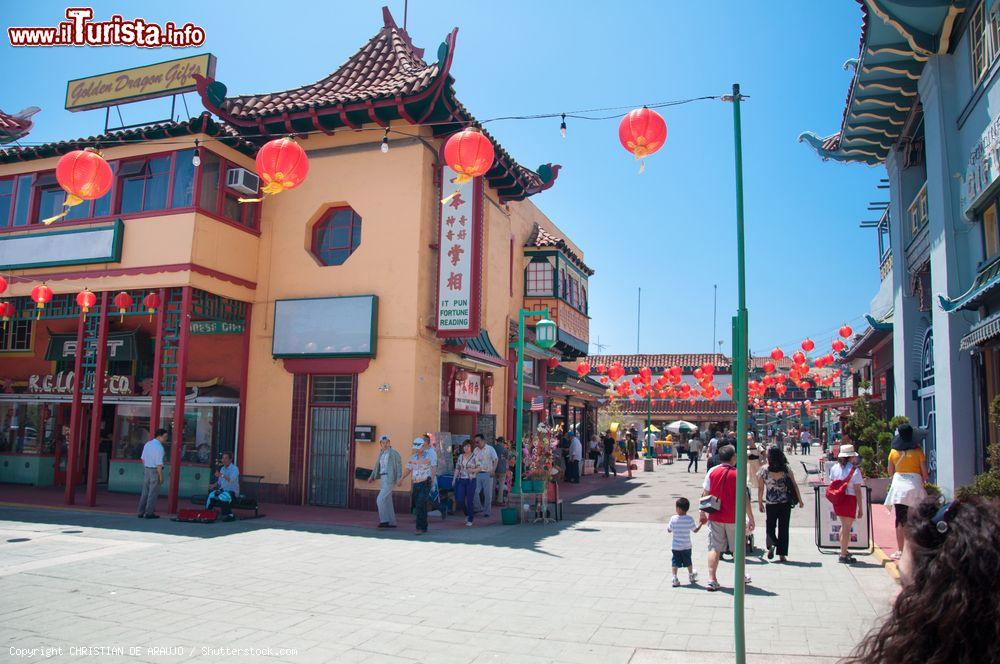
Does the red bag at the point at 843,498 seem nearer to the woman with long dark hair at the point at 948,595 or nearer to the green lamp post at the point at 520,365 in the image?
the green lamp post at the point at 520,365

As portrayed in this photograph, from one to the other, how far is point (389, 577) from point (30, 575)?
438cm

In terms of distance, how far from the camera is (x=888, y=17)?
1141 centimetres

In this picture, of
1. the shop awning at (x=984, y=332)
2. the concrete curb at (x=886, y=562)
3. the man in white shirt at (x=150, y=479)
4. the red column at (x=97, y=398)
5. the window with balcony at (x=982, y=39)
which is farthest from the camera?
the red column at (x=97, y=398)

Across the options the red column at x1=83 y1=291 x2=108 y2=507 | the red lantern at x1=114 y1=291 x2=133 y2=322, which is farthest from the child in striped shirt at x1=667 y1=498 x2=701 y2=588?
the red lantern at x1=114 y1=291 x2=133 y2=322

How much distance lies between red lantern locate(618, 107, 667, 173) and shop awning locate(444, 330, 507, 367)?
289 inches

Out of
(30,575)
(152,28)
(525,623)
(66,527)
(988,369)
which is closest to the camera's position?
(525,623)

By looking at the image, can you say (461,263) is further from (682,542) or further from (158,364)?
(682,542)

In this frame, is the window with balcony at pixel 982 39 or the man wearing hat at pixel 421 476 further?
the man wearing hat at pixel 421 476

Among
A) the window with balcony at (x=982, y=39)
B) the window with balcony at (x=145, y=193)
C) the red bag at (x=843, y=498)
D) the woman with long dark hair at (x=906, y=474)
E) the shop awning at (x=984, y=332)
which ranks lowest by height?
the red bag at (x=843, y=498)

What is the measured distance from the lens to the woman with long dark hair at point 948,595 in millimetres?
1711

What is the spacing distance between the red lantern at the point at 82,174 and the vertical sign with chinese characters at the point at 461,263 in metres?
6.79

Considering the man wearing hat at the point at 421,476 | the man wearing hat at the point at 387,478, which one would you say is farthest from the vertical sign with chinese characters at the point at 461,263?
the man wearing hat at the point at 387,478

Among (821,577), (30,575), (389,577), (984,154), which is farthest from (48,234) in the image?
(984,154)

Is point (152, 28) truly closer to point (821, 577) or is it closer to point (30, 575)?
point (30, 575)
